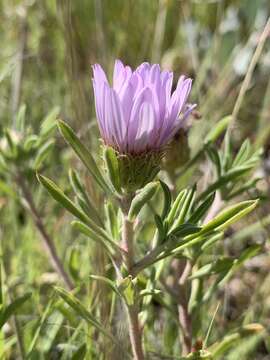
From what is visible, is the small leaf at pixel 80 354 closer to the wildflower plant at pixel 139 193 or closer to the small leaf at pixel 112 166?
the wildflower plant at pixel 139 193

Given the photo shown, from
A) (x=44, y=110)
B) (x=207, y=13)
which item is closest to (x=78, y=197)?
(x=44, y=110)

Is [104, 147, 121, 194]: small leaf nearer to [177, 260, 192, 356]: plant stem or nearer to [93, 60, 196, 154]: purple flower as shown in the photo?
[93, 60, 196, 154]: purple flower

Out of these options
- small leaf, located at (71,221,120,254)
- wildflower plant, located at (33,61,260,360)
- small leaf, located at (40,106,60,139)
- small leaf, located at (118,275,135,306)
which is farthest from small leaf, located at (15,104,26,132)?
small leaf, located at (118,275,135,306)

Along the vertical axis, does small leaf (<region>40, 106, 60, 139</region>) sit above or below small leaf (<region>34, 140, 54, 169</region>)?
above

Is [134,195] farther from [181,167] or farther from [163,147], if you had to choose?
[181,167]

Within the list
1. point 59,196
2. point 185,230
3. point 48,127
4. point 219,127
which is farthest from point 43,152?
point 185,230

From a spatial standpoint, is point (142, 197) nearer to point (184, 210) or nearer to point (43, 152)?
point (184, 210)

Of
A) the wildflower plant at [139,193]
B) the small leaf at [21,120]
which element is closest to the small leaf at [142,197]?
the wildflower plant at [139,193]
